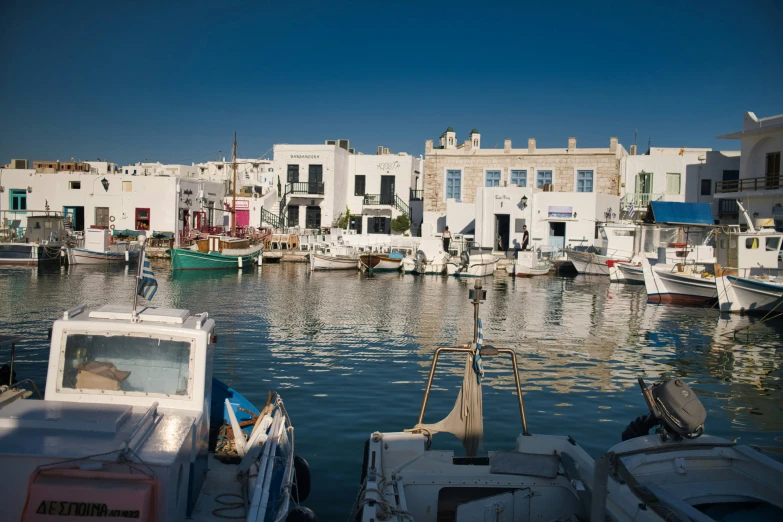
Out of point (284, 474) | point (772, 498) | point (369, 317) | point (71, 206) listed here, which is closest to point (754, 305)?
point (369, 317)

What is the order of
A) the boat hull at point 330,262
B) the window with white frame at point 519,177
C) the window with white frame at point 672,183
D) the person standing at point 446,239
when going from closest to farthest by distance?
1. the boat hull at point 330,262
2. the person standing at point 446,239
3. the window with white frame at point 672,183
4. the window with white frame at point 519,177

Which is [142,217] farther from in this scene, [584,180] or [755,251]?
[755,251]

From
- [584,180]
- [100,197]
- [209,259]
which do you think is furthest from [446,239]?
[100,197]

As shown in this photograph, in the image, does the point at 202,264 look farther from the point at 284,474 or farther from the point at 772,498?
the point at 772,498

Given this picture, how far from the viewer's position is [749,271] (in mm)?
25234

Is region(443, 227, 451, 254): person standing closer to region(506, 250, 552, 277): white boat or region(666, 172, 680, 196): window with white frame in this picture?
region(506, 250, 552, 277): white boat

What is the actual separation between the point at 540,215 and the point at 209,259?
2103 centimetres

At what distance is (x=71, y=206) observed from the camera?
→ 47375 millimetres

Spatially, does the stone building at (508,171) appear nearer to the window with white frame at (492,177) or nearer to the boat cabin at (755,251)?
the window with white frame at (492,177)

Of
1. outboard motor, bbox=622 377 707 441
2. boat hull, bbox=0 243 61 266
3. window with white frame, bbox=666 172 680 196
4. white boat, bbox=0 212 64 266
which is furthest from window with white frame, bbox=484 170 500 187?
outboard motor, bbox=622 377 707 441

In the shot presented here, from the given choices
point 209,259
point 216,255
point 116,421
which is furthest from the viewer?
point 216,255

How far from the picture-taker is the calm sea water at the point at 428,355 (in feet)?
33.4

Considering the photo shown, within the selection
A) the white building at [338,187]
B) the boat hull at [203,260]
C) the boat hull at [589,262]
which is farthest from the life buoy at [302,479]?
the white building at [338,187]

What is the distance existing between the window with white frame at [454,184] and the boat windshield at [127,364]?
43.3m
